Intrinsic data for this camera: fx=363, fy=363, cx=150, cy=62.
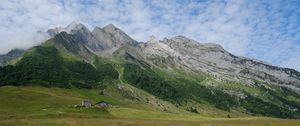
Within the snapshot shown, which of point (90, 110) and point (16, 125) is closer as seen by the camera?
point (16, 125)

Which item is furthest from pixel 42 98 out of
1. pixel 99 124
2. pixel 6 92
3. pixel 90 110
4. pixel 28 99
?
pixel 99 124

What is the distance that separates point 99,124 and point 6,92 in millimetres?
138536

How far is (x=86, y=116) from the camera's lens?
60812mm

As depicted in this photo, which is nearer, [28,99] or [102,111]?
[102,111]

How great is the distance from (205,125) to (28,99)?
Answer: 120 meters

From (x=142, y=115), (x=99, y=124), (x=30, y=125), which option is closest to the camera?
Result: (x=30, y=125)

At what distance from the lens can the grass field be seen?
155 ft

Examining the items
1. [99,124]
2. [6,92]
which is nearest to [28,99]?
[6,92]

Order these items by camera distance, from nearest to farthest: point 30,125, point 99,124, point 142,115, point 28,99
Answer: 1. point 30,125
2. point 99,124
3. point 142,115
4. point 28,99

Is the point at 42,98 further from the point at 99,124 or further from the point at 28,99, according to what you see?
the point at 99,124

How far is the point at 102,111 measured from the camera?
90.8 meters

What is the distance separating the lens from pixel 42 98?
16175 centimetres

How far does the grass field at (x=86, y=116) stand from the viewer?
47.3 m

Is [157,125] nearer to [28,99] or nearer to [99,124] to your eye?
[99,124]
